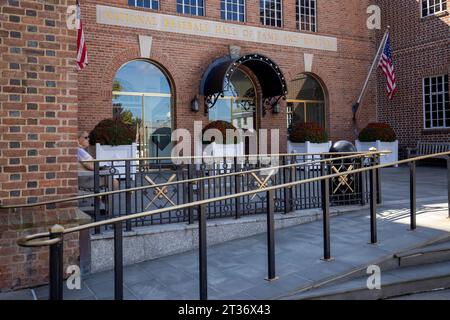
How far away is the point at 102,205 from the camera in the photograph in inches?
249

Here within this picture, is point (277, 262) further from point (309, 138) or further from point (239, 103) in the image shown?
point (239, 103)

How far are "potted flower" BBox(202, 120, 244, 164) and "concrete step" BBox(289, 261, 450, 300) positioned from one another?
27.2ft

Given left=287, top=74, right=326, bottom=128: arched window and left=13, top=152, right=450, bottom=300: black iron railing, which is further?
left=287, top=74, right=326, bottom=128: arched window

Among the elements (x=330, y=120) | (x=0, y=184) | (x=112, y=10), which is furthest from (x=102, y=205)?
(x=330, y=120)

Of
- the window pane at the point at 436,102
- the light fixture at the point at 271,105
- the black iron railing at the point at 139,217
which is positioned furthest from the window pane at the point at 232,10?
the black iron railing at the point at 139,217

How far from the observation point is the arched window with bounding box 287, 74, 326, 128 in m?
16.0

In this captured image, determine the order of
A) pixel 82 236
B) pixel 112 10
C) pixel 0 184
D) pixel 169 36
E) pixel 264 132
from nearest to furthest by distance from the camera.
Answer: pixel 0 184 < pixel 82 236 < pixel 112 10 < pixel 169 36 < pixel 264 132

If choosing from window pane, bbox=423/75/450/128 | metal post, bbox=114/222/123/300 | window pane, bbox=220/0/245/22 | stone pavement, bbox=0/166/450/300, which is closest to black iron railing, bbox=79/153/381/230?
stone pavement, bbox=0/166/450/300

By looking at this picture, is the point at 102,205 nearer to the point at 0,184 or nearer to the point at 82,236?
the point at 82,236

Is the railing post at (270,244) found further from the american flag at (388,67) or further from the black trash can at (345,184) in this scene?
the american flag at (388,67)

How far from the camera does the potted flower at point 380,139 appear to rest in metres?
15.4

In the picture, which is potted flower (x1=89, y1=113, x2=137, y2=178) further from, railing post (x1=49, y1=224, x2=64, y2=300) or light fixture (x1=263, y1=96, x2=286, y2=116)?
railing post (x1=49, y1=224, x2=64, y2=300)

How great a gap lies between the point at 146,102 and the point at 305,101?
6.22 meters

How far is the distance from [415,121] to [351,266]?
45.2 feet
